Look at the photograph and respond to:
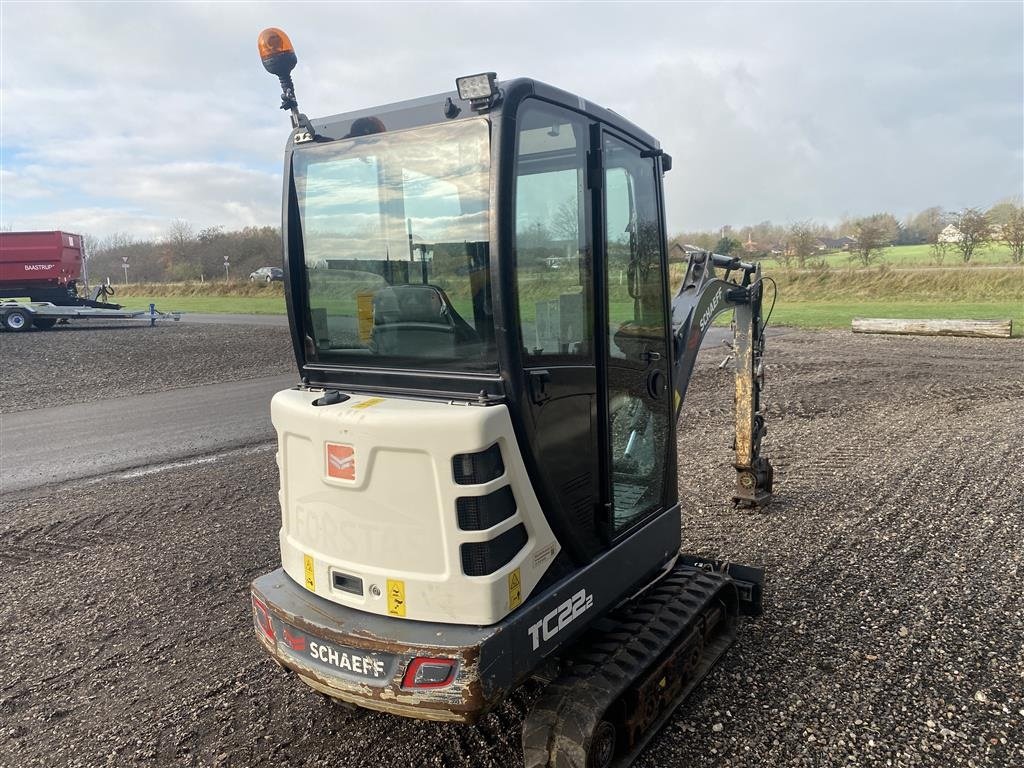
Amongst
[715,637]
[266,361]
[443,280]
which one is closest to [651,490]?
[715,637]

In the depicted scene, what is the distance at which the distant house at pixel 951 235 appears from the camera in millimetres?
35228

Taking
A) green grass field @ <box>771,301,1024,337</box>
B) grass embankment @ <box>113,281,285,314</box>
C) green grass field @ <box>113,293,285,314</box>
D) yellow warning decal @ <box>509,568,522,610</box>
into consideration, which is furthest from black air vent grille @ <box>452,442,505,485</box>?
grass embankment @ <box>113,281,285,314</box>

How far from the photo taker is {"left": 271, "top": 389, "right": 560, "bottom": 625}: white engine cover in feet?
8.98

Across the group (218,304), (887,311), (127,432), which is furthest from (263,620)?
(218,304)

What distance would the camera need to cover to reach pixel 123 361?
55.7 ft

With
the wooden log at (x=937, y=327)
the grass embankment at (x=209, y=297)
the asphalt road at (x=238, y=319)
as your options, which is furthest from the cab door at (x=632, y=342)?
the grass embankment at (x=209, y=297)

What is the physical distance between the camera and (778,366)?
1493cm

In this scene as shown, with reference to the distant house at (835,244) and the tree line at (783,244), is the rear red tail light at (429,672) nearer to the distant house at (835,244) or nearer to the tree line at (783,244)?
the tree line at (783,244)

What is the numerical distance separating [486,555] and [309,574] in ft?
2.96

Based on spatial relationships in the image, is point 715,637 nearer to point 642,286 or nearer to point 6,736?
point 642,286

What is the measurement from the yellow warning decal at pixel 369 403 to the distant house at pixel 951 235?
3915 cm

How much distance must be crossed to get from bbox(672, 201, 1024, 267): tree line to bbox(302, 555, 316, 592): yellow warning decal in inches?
1052

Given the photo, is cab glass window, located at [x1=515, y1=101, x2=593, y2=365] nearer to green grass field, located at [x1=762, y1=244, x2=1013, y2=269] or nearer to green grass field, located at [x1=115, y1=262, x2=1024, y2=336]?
green grass field, located at [x1=115, y1=262, x2=1024, y2=336]

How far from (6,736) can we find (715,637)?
367 cm
